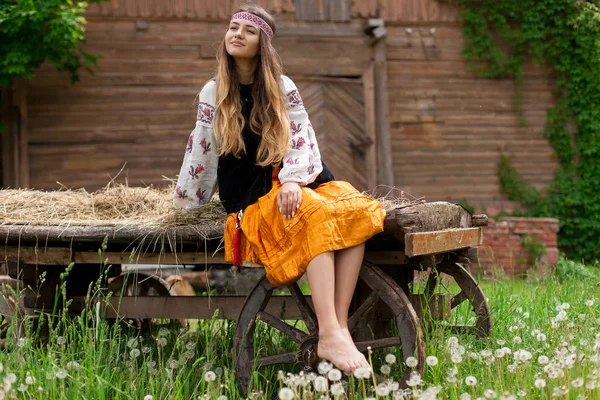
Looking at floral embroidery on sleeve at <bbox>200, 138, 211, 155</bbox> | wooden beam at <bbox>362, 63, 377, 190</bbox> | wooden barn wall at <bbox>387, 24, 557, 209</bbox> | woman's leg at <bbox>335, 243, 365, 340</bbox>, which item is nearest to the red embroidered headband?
floral embroidery on sleeve at <bbox>200, 138, 211, 155</bbox>

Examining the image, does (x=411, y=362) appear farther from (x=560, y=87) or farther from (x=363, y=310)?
(x=560, y=87)

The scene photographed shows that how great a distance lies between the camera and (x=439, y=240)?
10.5 feet

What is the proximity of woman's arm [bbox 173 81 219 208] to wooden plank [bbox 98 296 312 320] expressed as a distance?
1.85 ft

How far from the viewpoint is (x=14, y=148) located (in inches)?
356

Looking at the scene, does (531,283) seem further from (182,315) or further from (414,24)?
(414,24)

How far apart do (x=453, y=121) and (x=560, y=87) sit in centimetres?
163

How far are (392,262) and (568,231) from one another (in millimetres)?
7476

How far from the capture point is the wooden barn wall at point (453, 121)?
9.98 m

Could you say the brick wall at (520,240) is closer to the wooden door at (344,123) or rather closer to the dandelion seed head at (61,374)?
the wooden door at (344,123)

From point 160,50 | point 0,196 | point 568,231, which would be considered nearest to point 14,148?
point 160,50

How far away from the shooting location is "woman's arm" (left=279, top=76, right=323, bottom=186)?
3.33 m

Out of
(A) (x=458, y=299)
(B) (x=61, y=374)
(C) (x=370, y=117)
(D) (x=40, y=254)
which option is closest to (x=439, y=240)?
(A) (x=458, y=299)

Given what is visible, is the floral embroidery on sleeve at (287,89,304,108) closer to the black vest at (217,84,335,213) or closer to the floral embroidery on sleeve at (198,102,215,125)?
the black vest at (217,84,335,213)

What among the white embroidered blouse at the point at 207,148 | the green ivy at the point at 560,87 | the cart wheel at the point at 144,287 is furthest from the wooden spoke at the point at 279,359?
the green ivy at the point at 560,87
